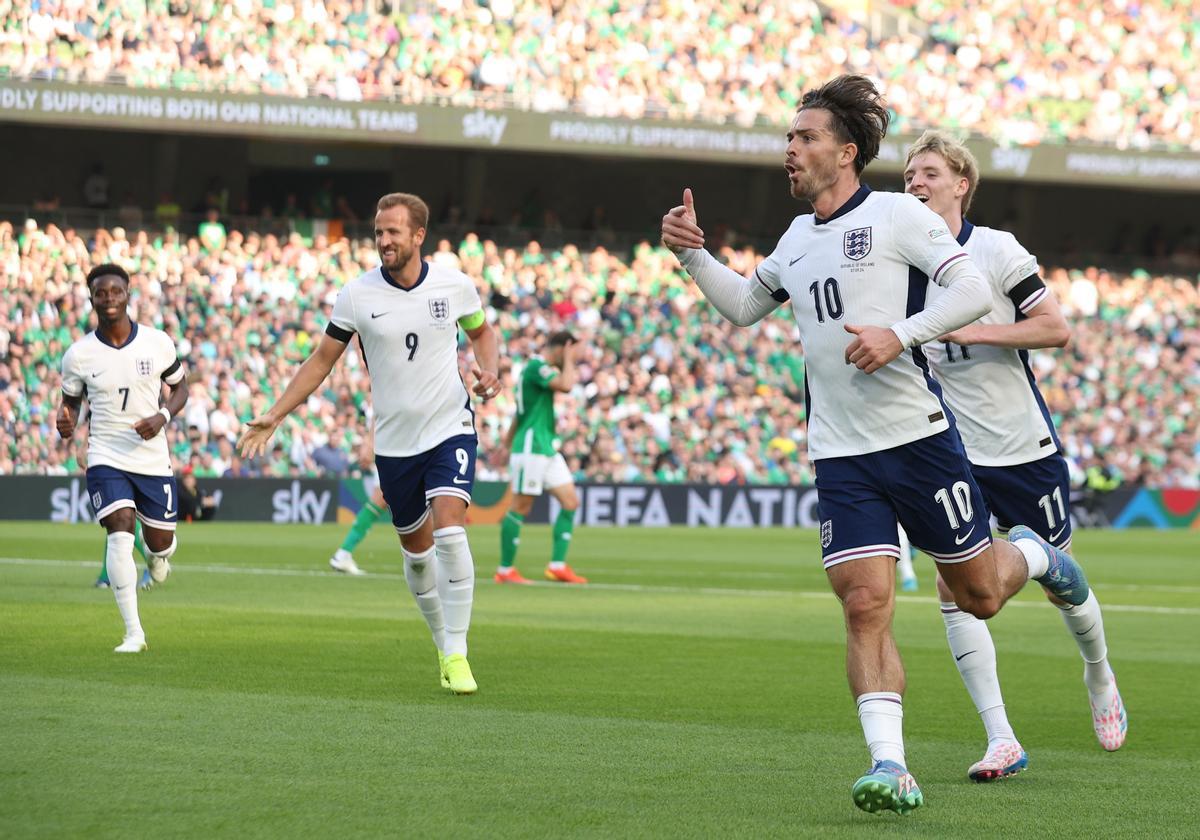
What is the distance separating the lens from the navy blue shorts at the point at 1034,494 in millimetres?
8031

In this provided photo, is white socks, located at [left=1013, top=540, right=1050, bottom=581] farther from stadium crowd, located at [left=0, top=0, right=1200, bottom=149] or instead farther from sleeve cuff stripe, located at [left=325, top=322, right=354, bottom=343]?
stadium crowd, located at [left=0, top=0, right=1200, bottom=149]

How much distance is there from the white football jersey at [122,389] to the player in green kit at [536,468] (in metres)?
7.08

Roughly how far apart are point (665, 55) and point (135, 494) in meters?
29.3

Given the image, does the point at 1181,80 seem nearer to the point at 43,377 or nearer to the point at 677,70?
the point at 677,70

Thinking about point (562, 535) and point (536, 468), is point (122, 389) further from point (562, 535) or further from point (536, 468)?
point (562, 535)

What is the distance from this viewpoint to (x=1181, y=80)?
4466cm

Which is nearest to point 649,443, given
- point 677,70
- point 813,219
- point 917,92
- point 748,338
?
point 748,338

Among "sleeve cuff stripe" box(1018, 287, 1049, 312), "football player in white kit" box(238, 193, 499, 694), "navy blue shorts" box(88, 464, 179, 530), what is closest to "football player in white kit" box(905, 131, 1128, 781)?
"sleeve cuff stripe" box(1018, 287, 1049, 312)

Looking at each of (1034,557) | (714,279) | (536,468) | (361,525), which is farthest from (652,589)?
(714,279)

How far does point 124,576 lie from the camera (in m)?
11.5

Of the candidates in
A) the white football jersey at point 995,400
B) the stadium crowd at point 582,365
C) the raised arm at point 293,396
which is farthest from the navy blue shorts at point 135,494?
the stadium crowd at point 582,365

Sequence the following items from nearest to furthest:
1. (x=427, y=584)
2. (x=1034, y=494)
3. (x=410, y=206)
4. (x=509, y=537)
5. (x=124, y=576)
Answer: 1. (x=1034, y=494)
2. (x=410, y=206)
3. (x=427, y=584)
4. (x=124, y=576)
5. (x=509, y=537)

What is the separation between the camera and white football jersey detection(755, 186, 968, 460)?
21.1 feet

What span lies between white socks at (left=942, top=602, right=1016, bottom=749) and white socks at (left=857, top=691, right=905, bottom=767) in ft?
3.84
